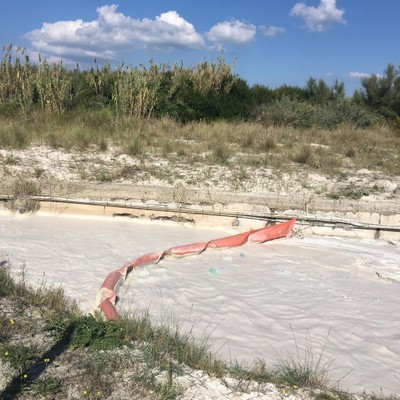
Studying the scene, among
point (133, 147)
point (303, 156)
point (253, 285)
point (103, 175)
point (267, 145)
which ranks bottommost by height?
point (253, 285)

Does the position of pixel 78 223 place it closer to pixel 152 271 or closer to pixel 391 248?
pixel 152 271

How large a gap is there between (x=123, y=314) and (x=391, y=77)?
19.5m

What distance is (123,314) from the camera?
175 inches

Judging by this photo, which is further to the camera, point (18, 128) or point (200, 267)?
point (18, 128)

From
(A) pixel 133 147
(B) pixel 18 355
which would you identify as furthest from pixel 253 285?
(A) pixel 133 147

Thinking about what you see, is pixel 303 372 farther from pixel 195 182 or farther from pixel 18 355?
pixel 195 182

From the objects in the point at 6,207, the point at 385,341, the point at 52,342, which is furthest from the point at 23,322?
the point at 6,207

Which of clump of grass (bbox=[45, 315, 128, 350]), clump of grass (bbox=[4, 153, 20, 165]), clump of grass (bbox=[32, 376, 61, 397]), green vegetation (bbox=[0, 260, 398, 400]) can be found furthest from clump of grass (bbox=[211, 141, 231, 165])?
clump of grass (bbox=[32, 376, 61, 397])

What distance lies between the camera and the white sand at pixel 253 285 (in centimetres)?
438

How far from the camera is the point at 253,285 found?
5.85m

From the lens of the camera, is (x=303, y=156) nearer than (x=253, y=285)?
No

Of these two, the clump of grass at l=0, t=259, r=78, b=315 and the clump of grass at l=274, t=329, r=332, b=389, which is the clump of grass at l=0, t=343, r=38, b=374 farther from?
the clump of grass at l=274, t=329, r=332, b=389

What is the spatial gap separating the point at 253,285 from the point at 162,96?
9179 millimetres

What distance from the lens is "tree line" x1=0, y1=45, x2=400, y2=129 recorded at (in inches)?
507
